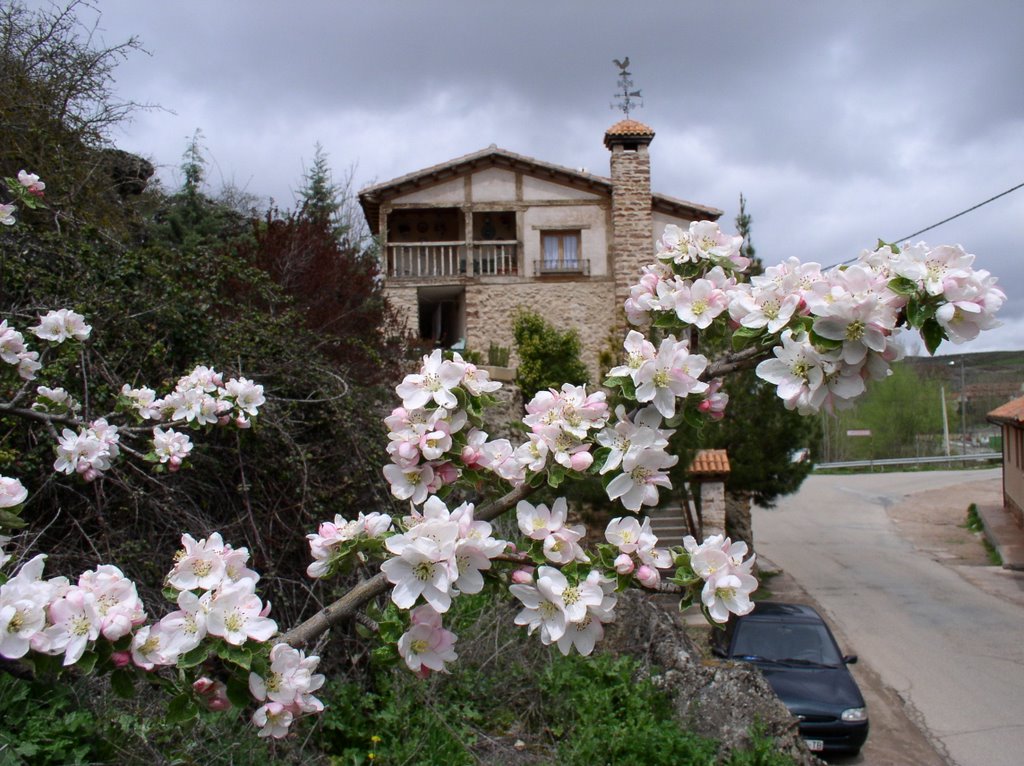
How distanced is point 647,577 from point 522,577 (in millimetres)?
274

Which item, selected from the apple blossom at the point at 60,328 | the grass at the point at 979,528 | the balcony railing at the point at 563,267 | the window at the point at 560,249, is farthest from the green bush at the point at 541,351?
the apple blossom at the point at 60,328

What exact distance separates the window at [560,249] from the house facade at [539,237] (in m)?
0.03

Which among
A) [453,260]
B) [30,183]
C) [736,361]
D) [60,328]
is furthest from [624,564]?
[453,260]

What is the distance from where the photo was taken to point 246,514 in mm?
5703

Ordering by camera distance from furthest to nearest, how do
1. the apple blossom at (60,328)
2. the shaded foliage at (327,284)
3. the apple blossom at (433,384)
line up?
the shaded foliage at (327,284), the apple blossom at (60,328), the apple blossom at (433,384)

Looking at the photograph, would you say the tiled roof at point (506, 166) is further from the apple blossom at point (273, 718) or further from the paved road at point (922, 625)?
the apple blossom at point (273, 718)

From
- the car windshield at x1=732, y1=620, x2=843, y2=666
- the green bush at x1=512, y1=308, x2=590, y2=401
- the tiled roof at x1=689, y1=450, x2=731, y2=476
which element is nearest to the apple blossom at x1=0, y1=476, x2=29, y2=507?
the car windshield at x1=732, y1=620, x2=843, y2=666

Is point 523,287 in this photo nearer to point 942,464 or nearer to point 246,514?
point 246,514

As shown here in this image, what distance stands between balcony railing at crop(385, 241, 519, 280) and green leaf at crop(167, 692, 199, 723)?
19963 millimetres

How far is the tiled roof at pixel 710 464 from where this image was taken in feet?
48.1

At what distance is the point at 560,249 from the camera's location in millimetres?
21844

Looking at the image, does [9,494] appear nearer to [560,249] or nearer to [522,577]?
[522,577]

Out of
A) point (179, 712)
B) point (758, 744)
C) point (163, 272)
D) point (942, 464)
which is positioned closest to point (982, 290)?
point (179, 712)

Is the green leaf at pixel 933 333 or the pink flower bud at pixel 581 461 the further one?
the pink flower bud at pixel 581 461
